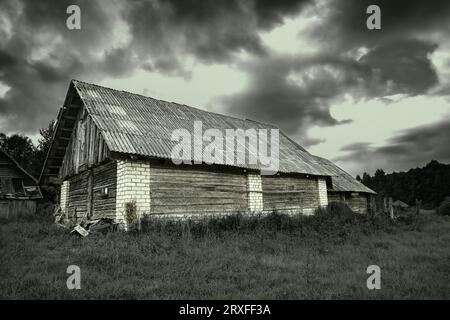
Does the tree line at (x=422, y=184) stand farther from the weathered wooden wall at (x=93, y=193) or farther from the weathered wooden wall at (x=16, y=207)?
the weathered wooden wall at (x=93, y=193)

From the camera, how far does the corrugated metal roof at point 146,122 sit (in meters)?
10.6

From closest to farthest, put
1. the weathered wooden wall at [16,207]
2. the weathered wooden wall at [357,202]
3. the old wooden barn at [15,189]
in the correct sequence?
the weathered wooden wall at [357,202], the weathered wooden wall at [16,207], the old wooden barn at [15,189]

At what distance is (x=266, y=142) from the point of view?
18125 mm

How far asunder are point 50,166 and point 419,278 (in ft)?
53.2

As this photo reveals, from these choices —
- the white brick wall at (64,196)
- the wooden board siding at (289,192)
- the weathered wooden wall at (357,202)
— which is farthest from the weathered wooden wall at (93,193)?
the weathered wooden wall at (357,202)

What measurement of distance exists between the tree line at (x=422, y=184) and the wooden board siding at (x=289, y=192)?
208 feet

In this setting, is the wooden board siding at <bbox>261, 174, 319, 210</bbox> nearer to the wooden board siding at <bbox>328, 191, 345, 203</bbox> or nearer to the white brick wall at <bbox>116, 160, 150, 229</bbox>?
the wooden board siding at <bbox>328, 191, 345, 203</bbox>

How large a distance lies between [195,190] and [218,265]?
5.03 meters

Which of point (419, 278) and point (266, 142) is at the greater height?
point (266, 142)

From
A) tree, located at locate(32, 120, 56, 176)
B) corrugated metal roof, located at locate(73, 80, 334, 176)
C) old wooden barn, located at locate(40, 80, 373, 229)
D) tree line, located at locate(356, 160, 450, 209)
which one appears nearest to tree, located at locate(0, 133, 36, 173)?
tree, located at locate(32, 120, 56, 176)

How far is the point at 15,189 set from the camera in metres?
24.0
